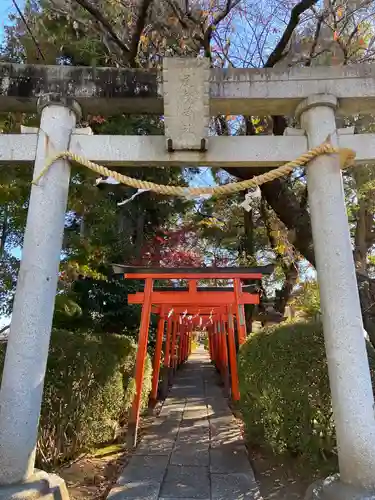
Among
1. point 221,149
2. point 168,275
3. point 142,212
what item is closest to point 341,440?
point 221,149

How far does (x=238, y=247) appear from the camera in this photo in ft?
51.0

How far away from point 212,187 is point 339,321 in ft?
4.79

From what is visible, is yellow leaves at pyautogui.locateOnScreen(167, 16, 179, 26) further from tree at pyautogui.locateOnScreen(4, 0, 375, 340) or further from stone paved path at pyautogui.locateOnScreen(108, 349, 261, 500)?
stone paved path at pyautogui.locateOnScreen(108, 349, 261, 500)

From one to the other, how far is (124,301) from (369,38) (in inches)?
311

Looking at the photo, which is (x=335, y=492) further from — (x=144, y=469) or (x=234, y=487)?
(x=144, y=469)

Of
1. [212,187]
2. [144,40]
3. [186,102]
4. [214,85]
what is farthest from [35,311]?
[144,40]

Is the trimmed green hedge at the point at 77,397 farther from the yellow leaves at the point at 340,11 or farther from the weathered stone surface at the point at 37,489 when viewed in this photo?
the yellow leaves at the point at 340,11

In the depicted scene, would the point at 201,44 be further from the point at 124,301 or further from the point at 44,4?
the point at 124,301

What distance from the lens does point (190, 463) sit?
489 cm

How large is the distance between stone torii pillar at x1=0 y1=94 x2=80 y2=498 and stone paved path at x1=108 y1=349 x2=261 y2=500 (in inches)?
57.1

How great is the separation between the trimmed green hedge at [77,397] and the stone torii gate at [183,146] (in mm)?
1571

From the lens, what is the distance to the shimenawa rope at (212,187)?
122 inches

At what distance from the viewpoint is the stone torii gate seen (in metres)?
2.91

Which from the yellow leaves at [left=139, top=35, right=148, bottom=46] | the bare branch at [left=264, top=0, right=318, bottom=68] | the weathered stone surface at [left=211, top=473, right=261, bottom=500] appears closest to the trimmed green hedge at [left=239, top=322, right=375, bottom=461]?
the weathered stone surface at [left=211, top=473, right=261, bottom=500]
